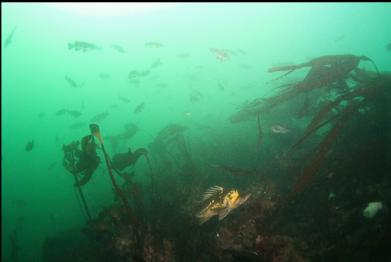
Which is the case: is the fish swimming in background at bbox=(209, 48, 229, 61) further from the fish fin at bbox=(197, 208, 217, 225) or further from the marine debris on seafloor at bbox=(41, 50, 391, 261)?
the fish fin at bbox=(197, 208, 217, 225)

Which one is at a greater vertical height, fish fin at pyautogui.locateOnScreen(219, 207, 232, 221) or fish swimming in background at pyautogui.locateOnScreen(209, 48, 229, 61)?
fish swimming in background at pyautogui.locateOnScreen(209, 48, 229, 61)

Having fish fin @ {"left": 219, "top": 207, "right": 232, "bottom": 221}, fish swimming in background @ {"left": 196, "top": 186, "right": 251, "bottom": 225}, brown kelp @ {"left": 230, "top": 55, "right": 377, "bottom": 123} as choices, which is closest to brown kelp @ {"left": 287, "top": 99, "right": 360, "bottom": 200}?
fish swimming in background @ {"left": 196, "top": 186, "right": 251, "bottom": 225}

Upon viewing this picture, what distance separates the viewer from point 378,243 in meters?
3.23

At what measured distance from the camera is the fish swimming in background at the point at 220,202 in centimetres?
370

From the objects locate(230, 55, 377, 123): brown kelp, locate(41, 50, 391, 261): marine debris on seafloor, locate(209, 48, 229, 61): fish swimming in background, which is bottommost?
locate(41, 50, 391, 261): marine debris on seafloor

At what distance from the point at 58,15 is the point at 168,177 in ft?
298

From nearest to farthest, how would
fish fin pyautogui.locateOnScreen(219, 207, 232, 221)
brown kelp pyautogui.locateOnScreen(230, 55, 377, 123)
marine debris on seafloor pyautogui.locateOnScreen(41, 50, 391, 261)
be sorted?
fish fin pyautogui.locateOnScreen(219, 207, 232, 221) < marine debris on seafloor pyautogui.locateOnScreen(41, 50, 391, 261) < brown kelp pyautogui.locateOnScreen(230, 55, 377, 123)

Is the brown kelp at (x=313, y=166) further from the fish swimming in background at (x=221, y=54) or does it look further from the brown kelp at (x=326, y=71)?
the fish swimming in background at (x=221, y=54)

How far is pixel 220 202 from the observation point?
3783mm

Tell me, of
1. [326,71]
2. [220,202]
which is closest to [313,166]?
[220,202]

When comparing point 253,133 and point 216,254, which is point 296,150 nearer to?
point 216,254

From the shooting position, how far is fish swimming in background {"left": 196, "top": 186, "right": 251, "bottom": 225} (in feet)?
12.1

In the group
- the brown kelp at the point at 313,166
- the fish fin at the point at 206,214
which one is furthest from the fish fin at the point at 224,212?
the brown kelp at the point at 313,166

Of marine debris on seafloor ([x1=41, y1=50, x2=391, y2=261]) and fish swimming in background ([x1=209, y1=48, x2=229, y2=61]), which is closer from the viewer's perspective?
marine debris on seafloor ([x1=41, y1=50, x2=391, y2=261])
